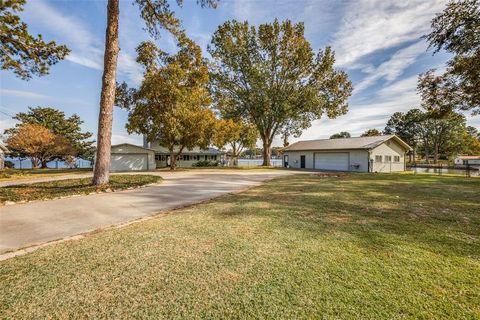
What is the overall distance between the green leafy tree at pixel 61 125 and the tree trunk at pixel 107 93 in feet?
96.4

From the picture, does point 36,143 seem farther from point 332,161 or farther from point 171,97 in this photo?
point 332,161

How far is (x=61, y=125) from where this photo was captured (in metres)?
34.7

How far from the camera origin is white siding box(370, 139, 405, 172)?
23.7 metres

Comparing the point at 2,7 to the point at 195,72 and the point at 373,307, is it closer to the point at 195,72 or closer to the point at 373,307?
the point at 373,307

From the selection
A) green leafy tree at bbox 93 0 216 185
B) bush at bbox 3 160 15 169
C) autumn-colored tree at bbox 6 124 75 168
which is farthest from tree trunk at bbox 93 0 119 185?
bush at bbox 3 160 15 169

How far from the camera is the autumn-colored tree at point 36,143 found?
2670 cm

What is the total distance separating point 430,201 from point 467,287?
620cm

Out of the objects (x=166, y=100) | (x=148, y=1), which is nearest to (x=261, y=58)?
(x=166, y=100)

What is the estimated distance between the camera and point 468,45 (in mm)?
10070

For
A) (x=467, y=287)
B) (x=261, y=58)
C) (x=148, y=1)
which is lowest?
(x=467, y=287)

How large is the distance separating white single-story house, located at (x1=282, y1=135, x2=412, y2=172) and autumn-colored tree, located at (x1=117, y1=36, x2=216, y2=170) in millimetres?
13736

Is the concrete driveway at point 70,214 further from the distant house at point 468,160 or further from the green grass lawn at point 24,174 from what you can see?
the distant house at point 468,160

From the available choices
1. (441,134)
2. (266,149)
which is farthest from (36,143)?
(441,134)

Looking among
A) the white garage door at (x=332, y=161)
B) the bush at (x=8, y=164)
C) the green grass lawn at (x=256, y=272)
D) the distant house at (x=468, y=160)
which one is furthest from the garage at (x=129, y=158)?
the distant house at (x=468, y=160)
